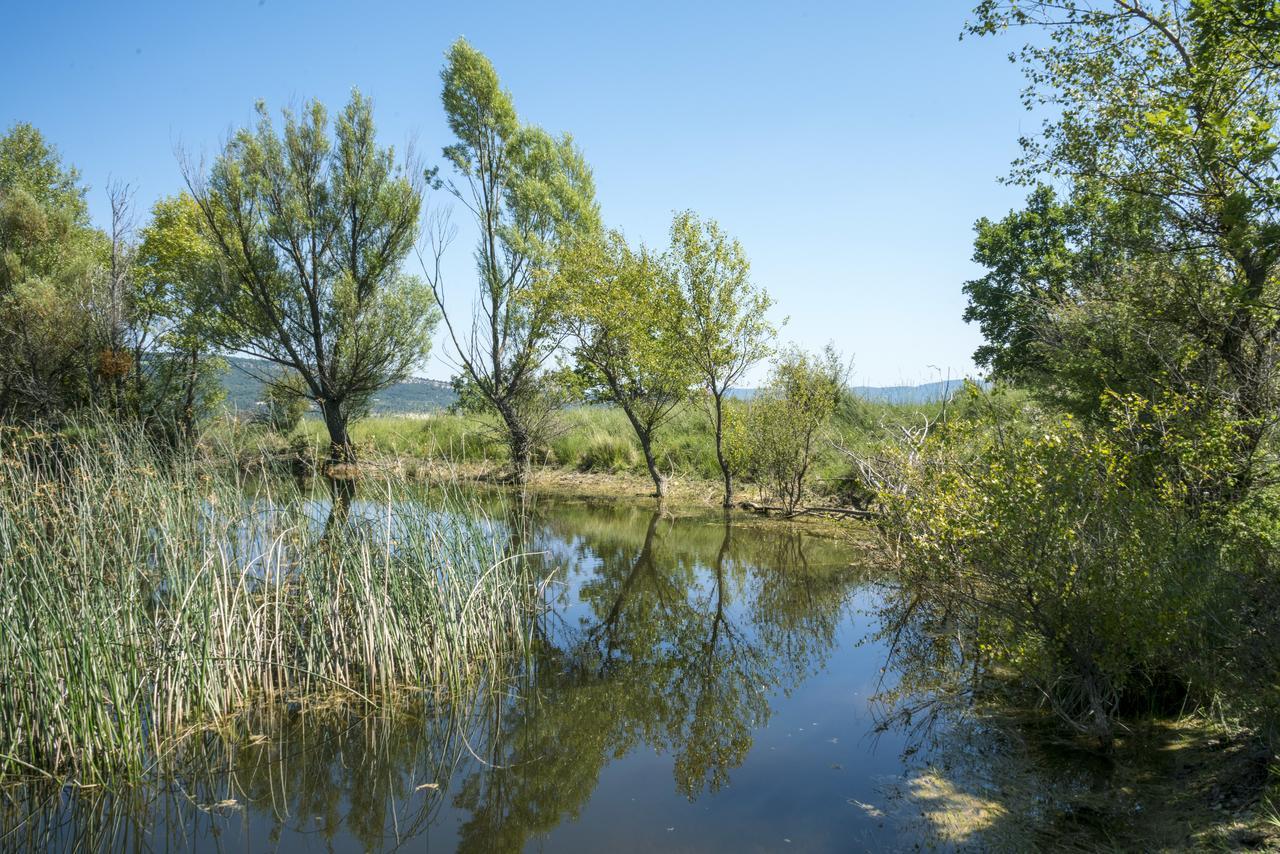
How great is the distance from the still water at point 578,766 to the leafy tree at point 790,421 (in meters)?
7.39

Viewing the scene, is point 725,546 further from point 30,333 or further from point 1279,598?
point 30,333

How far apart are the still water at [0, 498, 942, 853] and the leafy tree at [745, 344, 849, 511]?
739cm

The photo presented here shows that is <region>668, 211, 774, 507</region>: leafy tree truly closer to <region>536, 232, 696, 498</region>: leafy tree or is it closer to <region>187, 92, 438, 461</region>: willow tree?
<region>536, 232, 696, 498</region>: leafy tree

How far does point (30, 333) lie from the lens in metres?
18.1

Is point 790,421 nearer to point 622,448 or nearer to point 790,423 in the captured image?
point 790,423

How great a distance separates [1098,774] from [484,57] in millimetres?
21749

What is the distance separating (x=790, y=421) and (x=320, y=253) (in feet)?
52.4

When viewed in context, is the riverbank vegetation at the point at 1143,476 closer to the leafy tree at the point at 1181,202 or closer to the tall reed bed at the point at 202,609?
the leafy tree at the point at 1181,202

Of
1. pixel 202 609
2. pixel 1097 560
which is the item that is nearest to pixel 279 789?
pixel 202 609

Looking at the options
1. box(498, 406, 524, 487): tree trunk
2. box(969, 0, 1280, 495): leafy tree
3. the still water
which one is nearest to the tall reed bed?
the still water

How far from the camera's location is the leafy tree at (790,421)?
1538 centimetres

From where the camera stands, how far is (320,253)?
896 inches

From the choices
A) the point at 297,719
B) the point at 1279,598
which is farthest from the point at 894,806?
the point at 297,719

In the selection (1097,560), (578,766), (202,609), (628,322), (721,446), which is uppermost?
(628,322)
